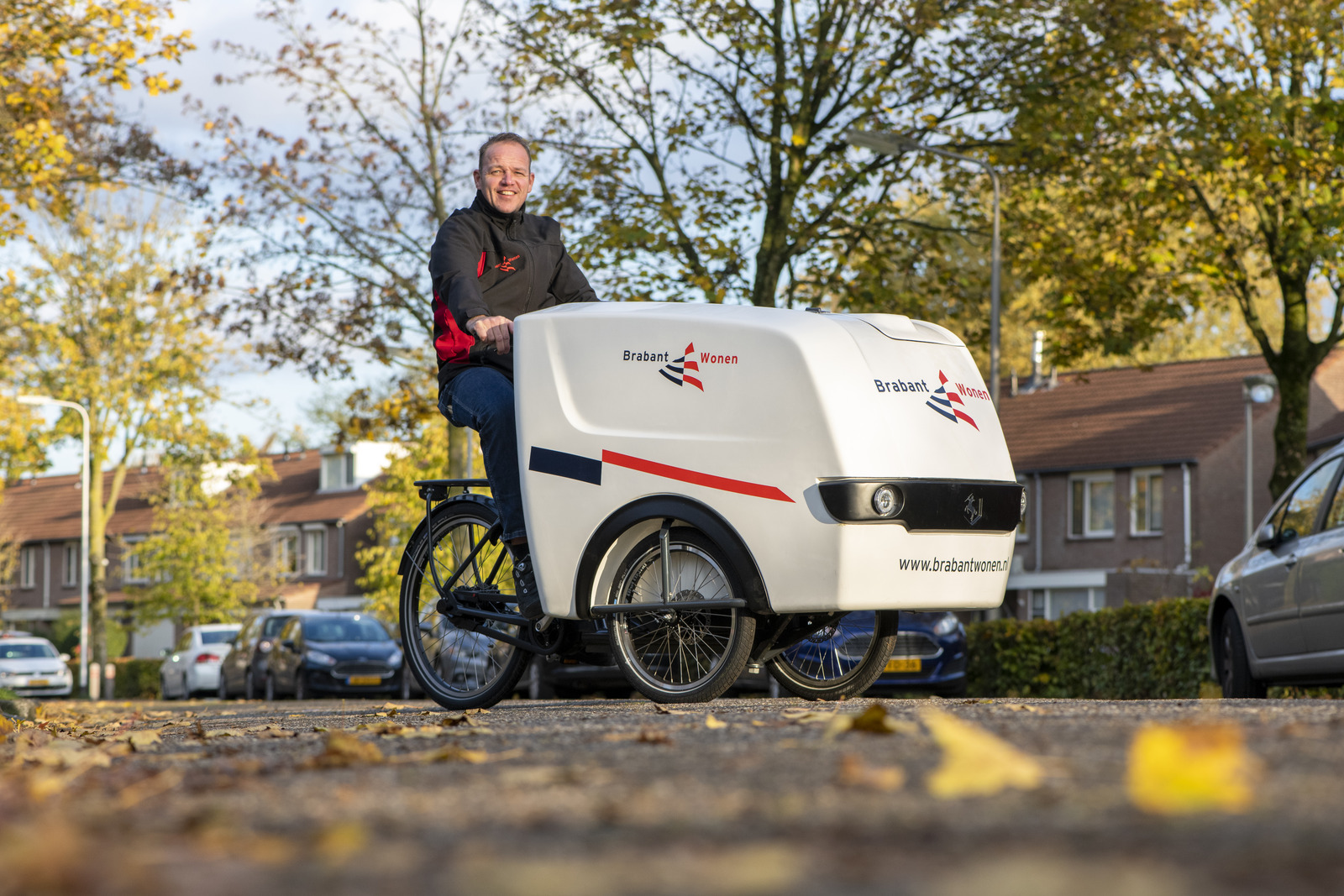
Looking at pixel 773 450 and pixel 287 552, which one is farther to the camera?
pixel 287 552

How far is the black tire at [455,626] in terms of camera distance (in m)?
6.93

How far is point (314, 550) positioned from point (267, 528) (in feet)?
18.4

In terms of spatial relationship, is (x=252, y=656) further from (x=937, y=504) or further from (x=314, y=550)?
(x=314, y=550)

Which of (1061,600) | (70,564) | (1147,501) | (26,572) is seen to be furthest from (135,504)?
(1147,501)

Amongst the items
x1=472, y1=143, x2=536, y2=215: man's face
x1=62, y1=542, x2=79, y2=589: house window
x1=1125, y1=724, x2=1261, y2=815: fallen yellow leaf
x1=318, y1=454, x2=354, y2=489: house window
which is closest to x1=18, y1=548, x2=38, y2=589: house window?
x1=62, y1=542, x2=79, y2=589: house window

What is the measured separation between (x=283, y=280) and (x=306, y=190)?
133cm

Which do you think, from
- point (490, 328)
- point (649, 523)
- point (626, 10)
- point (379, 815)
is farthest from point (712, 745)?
point (626, 10)

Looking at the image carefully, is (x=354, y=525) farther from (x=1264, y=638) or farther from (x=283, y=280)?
(x=1264, y=638)

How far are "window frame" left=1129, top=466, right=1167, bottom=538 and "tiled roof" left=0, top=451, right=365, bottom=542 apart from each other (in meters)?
32.0

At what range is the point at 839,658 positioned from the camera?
6973 millimetres

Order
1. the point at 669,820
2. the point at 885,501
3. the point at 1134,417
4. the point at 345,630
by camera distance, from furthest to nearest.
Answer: the point at 1134,417 → the point at 345,630 → the point at 885,501 → the point at 669,820

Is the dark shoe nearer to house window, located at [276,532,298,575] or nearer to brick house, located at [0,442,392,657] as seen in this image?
house window, located at [276,532,298,575]

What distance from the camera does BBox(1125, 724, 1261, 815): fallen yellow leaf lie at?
2617 mm

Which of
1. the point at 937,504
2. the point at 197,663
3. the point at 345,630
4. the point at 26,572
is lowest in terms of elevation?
the point at 197,663
